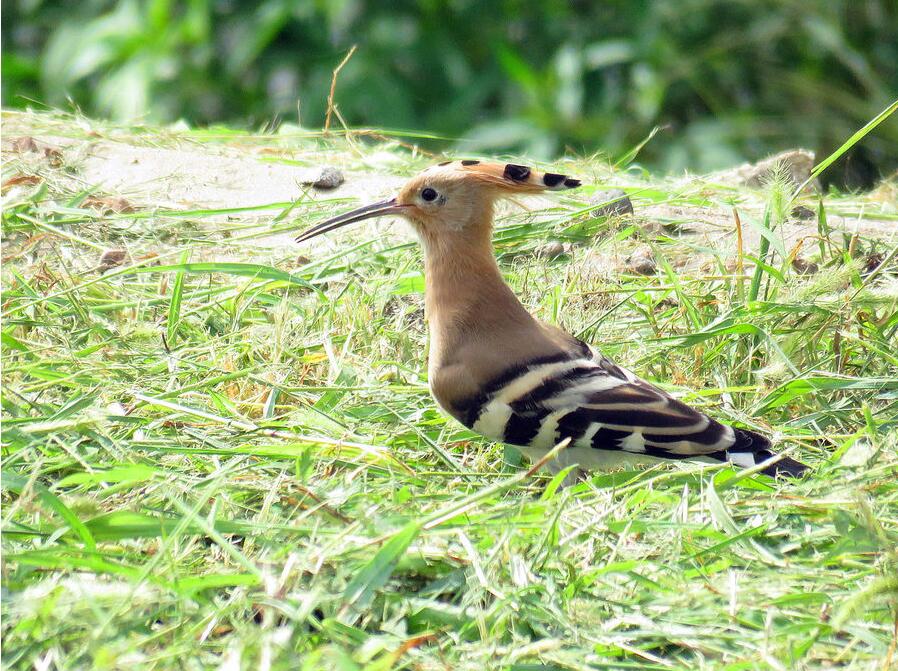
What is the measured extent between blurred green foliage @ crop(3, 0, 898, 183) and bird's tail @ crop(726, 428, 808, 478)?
Answer: 3.87 m

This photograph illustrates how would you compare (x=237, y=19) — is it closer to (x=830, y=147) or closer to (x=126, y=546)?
(x=830, y=147)

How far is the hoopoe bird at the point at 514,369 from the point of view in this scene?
2492 mm

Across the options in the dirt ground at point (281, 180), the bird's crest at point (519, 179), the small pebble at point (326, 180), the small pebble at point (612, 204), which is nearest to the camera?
the bird's crest at point (519, 179)

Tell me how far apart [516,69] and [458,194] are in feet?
11.9

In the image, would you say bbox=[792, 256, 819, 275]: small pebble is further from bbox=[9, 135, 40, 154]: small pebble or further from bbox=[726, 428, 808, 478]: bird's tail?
bbox=[9, 135, 40, 154]: small pebble

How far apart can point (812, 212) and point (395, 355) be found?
1428mm

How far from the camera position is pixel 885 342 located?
2.80m

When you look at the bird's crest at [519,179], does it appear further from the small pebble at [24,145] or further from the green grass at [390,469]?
the small pebble at [24,145]

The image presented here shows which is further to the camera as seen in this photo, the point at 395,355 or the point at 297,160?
the point at 297,160

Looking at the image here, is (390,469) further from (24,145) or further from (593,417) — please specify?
(24,145)

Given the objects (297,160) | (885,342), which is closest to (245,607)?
(885,342)

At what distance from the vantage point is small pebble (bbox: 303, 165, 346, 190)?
372cm

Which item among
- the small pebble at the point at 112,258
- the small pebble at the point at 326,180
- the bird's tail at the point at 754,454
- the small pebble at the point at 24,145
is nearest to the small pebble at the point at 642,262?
the bird's tail at the point at 754,454

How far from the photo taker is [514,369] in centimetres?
269
